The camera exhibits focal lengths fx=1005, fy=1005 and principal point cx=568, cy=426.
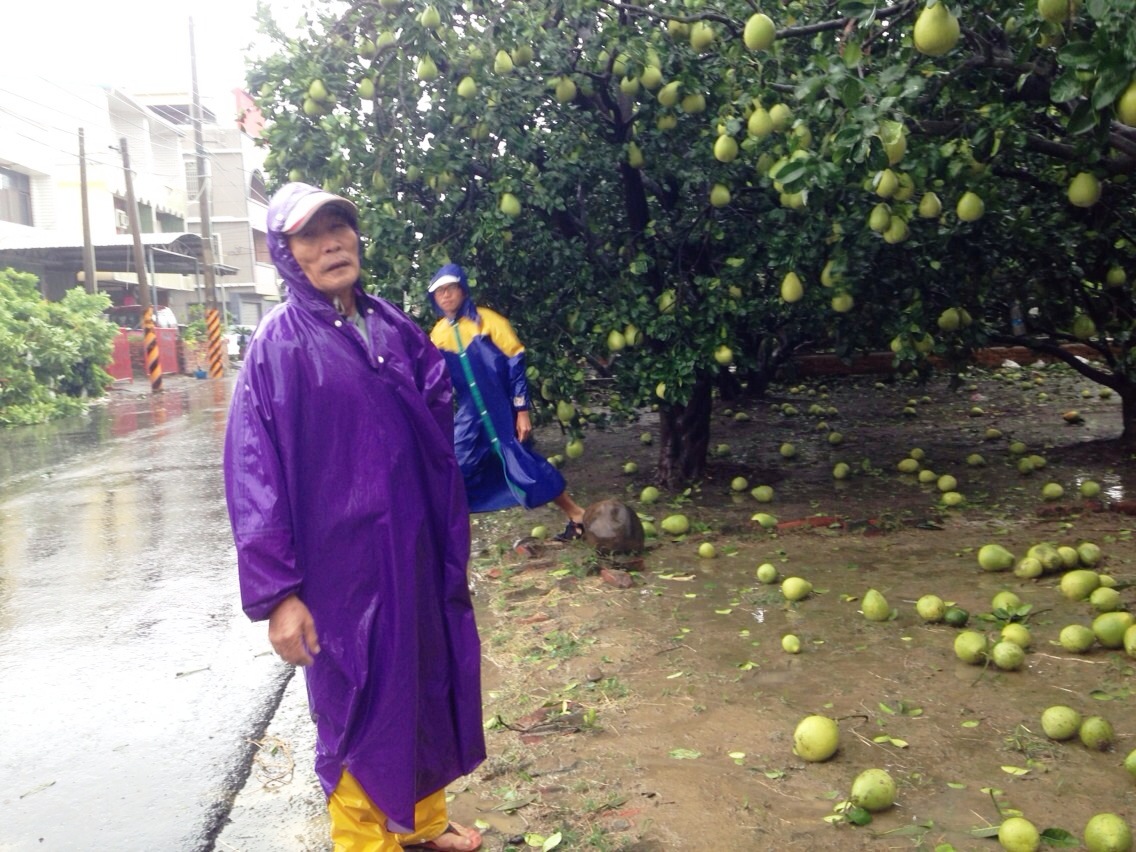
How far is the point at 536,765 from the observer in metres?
3.54

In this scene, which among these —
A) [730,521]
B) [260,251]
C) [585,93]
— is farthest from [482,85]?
[260,251]

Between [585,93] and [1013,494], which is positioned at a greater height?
[585,93]

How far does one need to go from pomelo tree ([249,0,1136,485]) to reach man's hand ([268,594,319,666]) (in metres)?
3.31

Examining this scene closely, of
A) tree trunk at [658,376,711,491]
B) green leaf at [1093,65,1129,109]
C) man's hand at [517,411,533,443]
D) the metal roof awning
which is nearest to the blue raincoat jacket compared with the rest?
man's hand at [517,411,533,443]

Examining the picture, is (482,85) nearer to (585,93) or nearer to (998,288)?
(585,93)

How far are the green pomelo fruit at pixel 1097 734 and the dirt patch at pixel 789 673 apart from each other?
0.12 feet

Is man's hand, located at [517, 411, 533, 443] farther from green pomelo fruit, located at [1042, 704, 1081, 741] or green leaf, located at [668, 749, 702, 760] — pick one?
green pomelo fruit, located at [1042, 704, 1081, 741]

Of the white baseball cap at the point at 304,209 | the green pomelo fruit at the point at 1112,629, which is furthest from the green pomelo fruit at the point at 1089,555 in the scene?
the white baseball cap at the point at 304,209

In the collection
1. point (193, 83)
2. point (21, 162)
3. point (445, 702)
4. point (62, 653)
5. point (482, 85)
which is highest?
point (193, 83)

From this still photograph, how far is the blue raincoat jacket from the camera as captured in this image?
5949mm

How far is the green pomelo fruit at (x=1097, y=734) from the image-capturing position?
3240mm

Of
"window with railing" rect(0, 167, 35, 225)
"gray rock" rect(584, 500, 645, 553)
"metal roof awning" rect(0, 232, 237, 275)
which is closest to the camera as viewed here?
"gray rock" rect(584, 500, 645, 553)

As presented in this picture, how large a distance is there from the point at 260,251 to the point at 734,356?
58540mm

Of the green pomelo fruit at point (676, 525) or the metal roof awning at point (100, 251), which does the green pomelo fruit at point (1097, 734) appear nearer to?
the green pomelo fruit at point (676, 525)
